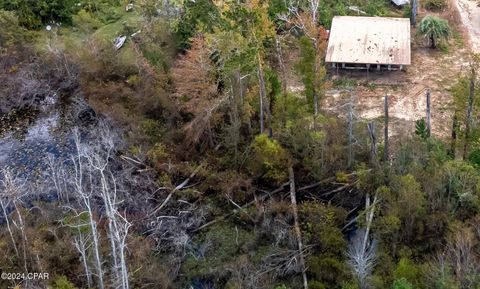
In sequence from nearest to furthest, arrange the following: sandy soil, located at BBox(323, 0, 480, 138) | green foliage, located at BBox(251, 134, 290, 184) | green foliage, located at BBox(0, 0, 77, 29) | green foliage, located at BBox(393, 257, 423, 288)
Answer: green foliage, located at BBox(393, 257, 423, 288) → green foliage, located at BBox(251, 134, 290, 184) → sandy soil, located at BBox(323, 0, 480, 138) → green foliage, located at BBox(0, 0, 77, 29)

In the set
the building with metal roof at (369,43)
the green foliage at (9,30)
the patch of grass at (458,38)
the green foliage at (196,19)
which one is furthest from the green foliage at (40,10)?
the patch of grass at (458,38)

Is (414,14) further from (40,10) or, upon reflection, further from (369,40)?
(40,10)

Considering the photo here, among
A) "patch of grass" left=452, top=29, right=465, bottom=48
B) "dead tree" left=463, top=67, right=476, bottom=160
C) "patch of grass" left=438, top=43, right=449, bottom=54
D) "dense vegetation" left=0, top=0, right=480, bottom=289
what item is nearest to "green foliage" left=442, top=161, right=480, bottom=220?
"dense vegetation" left=0, top=0, right=480, bottom=289

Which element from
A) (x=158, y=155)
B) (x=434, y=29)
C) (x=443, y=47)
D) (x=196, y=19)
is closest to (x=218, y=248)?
(x=158, y=155)

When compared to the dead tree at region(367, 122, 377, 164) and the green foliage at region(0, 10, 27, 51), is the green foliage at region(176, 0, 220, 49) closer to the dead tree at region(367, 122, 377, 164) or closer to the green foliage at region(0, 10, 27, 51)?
the dead tree at region(367, 122, 377, 164)

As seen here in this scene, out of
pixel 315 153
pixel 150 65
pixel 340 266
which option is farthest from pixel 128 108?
pixel 340 266

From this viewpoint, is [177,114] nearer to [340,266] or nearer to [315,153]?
[315,153]
